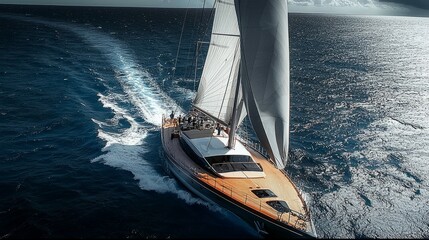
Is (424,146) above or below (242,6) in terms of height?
below

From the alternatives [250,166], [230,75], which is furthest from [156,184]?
[230,75]

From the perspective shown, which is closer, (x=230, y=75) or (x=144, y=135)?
(x=230, y=75)

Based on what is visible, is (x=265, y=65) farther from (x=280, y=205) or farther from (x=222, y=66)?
(x=280, y=205)

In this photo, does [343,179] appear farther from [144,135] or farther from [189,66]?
[189,66]

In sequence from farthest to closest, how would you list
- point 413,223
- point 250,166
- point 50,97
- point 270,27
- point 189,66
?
point 189,66 < point 50,97 < point 250,166 < point 413,223 < point 270,27

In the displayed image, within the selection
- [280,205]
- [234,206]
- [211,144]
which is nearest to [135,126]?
[211,144]

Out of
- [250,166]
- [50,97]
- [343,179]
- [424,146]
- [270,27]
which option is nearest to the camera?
[270,27]

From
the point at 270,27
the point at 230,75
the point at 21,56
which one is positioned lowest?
the point at 21,56
